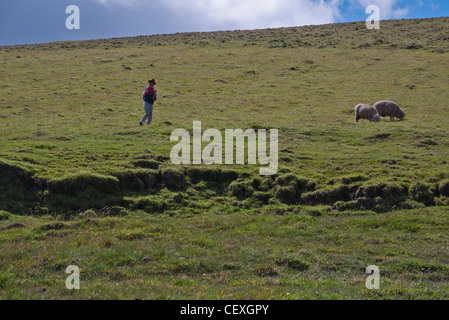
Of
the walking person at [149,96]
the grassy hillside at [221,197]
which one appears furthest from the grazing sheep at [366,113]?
the walking person at [149,96]

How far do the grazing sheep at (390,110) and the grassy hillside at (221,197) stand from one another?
1.10m

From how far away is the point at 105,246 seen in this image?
38.4 feet

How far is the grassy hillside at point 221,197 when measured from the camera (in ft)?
31.5

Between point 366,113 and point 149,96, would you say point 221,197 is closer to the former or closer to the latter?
point 149,96

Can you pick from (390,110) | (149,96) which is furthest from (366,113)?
(149,96)

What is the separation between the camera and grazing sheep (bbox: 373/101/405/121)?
31547 mm

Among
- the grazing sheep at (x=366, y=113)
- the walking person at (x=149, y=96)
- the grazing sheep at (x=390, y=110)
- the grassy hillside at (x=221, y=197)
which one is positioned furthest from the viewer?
the grazing sheep at (x=390, y=110)

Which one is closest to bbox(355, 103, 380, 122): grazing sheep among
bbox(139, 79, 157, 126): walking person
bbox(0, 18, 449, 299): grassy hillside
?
bbox(0, 18, 449, 299): grassy hillside

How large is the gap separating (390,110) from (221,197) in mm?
19874

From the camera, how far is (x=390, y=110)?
31.6m

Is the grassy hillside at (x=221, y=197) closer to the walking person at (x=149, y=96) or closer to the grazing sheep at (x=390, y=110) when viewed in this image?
the grazing sheep at (x=390, y=110)

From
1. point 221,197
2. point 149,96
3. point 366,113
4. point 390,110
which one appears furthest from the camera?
point 390,110
